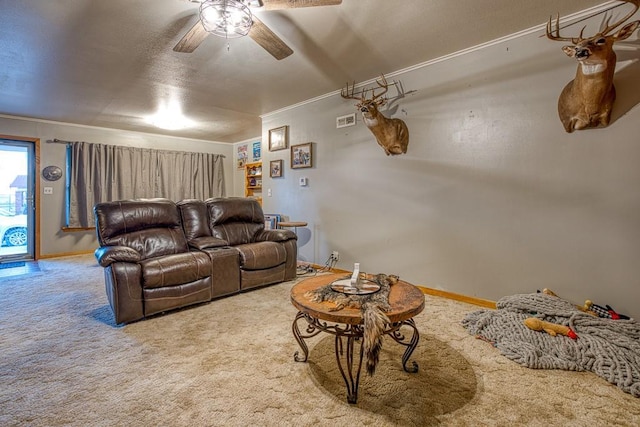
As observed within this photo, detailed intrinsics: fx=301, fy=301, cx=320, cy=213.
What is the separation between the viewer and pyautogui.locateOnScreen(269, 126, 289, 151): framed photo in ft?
15.8

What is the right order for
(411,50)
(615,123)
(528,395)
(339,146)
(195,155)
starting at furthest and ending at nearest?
(195,155), (339,146), (411,50), (615,123), (528,395)

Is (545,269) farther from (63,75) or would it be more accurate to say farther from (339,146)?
(63,75)

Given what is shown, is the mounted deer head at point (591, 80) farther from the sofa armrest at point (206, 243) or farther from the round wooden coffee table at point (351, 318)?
the sofa armrest at point (206, 243)

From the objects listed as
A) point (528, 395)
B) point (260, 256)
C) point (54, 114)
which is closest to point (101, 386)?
point (260, 256)

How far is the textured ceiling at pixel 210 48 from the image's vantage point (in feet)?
7.47

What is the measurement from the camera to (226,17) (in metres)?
1.91

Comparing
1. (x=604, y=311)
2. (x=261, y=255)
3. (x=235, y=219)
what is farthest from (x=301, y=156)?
(x=604, y=311)

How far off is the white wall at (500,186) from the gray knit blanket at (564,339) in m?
0.34

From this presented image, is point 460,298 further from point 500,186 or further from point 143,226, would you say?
point 143,226

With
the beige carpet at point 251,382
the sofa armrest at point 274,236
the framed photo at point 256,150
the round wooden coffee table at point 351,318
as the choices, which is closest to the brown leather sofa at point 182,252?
the sofa armrest at point 274,236

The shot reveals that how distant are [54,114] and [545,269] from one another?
699cm

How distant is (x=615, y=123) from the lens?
227 cm

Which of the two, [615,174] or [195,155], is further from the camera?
[195,155]

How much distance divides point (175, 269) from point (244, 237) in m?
1.13
